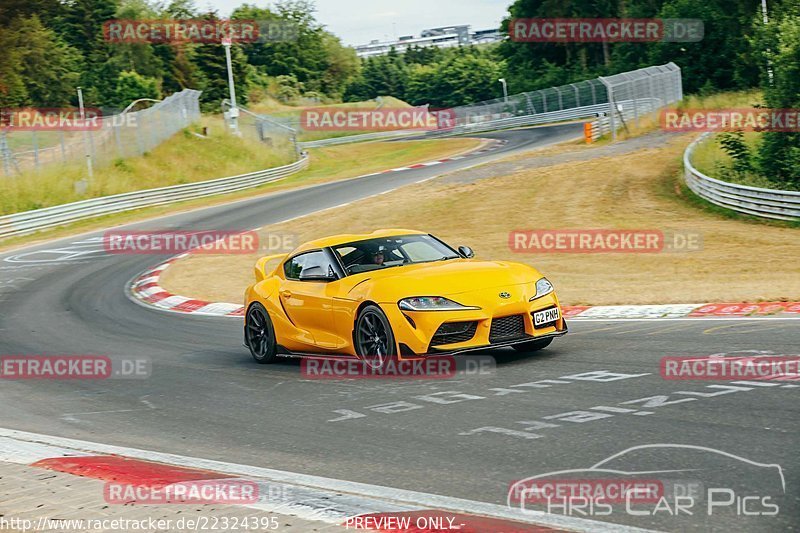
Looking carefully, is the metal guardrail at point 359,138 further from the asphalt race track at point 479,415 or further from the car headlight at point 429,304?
the car headlight at point 429,304

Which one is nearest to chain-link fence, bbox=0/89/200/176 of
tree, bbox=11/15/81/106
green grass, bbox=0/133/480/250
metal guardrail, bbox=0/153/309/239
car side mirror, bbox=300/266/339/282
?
green grass, bbox=0/133/480/250

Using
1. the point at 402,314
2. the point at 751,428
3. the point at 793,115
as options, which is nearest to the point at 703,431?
the point at 751,428

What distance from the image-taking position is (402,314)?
373 inches

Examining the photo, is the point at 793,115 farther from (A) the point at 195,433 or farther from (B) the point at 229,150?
(B) the point at 229,150

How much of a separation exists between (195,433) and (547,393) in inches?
108

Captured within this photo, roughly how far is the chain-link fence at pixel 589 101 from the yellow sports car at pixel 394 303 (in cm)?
3103

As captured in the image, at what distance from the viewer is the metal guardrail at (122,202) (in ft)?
109

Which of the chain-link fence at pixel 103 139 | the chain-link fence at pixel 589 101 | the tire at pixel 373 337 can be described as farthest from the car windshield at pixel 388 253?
the chain-link fence at pixel 589 101

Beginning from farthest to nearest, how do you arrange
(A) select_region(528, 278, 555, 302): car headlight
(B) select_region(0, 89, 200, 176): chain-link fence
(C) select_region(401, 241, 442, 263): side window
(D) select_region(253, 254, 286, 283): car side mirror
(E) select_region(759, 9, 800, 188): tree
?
(B) select_region(0, 89, 200, 176): chain-link fence
(E) select_region(759, 9, 800, 188): tree
(D) select_region(253, 254, 286, 283): car side mirror
(C) select_region(401, 241, 442, 263): side window
(A) select_region(528, 278, 555, 302): car headlight

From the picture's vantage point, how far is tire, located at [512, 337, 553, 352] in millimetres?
10258

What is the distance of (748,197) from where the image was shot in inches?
966

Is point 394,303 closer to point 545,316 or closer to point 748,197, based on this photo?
point 545,316

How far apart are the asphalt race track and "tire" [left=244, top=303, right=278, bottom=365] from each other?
0.19 meters

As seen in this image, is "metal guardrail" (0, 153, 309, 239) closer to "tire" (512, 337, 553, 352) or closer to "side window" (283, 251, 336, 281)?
"side window" (283, 251, 336, 281)
